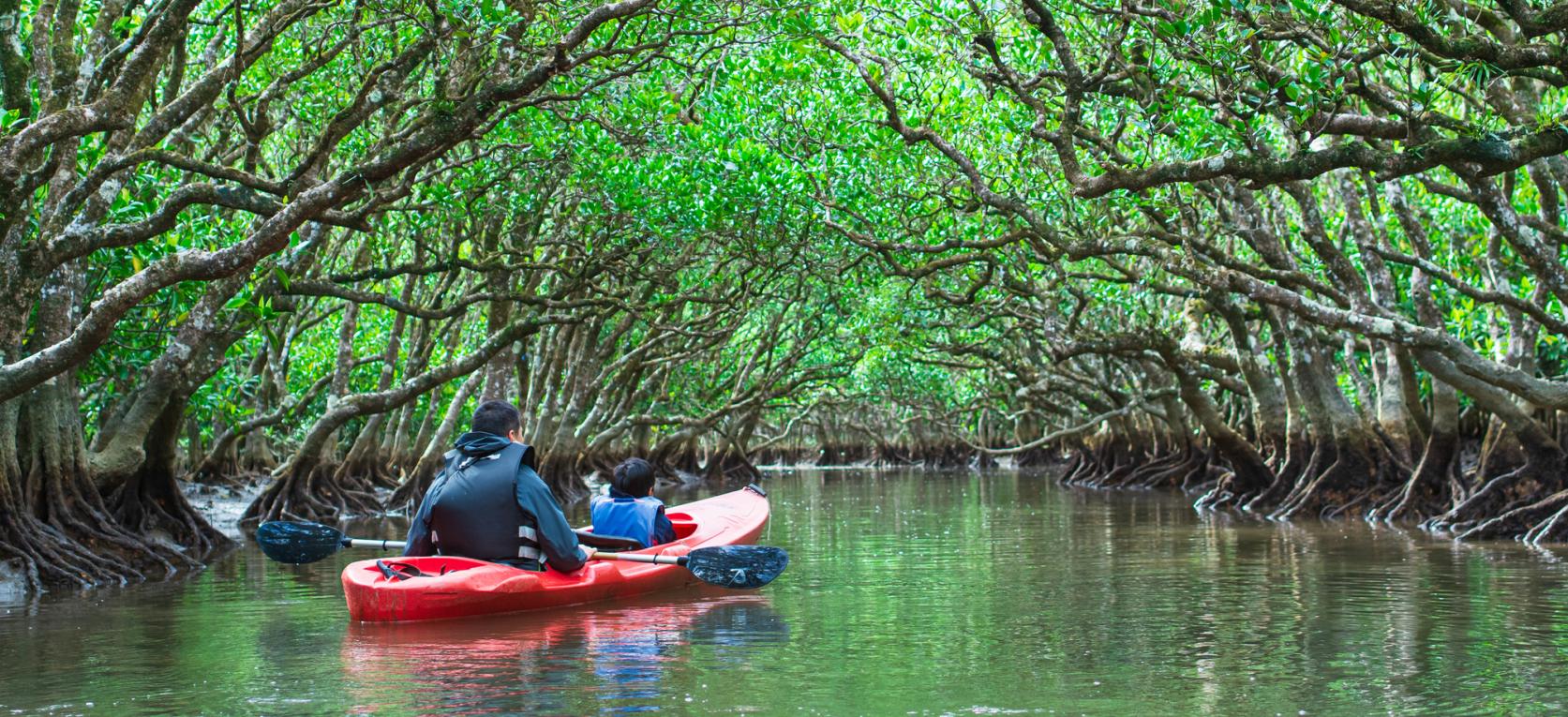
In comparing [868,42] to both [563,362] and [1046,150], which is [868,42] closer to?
[1046,150]

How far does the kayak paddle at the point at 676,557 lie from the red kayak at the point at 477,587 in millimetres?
197

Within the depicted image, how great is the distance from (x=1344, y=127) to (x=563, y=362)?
1741 cm

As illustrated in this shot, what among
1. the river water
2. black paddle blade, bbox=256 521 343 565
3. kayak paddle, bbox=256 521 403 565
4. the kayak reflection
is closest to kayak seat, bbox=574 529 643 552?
the river water

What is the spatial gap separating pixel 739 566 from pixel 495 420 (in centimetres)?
187

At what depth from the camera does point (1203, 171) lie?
8.27 metres

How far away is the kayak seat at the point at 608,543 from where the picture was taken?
10.5m

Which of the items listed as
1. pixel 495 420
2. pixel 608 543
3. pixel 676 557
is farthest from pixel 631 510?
pixel 495 420

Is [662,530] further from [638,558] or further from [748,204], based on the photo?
[748,204]

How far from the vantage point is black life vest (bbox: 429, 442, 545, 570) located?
8906 mm

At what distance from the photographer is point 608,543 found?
10570 millimetres

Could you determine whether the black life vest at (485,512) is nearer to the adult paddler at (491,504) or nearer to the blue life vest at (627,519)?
the adult paddler at (491,504)

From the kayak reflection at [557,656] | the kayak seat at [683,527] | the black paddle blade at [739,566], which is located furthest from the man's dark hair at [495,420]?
the kayak seat at [683,527]

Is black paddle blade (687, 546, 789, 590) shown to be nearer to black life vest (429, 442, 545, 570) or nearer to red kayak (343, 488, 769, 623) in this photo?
red kayak (343, 488, 769, 623)

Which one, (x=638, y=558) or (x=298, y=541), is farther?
(x=298, y=541)
